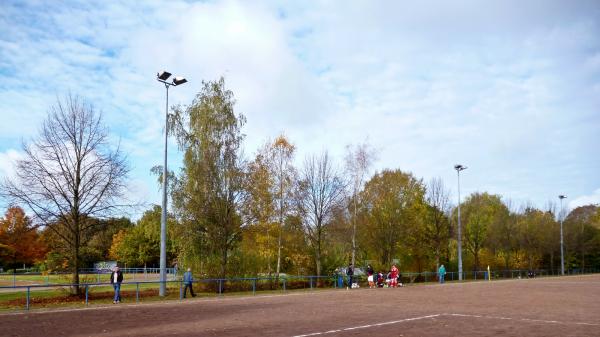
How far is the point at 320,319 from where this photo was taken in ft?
51.1

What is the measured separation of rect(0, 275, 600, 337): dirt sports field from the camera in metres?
12.8

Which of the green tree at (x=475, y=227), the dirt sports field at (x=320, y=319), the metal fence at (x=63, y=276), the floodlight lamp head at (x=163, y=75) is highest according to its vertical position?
the floodlight lamp head at (x=163, y=75)

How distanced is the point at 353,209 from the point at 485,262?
24.4 metres

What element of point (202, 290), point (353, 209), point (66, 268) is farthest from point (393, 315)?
point (353, 209)

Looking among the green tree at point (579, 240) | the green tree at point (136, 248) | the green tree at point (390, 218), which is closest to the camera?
the green tree at point (390, 218)

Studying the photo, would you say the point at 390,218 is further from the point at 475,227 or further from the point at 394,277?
the point at 475,227

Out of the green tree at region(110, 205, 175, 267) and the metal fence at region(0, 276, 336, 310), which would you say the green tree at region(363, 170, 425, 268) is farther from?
the green tree at region(110, 205, 175, 267)

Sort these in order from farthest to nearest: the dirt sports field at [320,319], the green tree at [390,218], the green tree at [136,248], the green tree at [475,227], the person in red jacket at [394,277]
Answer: the green tree at [136,248]
the green tree at [475,227]
the green tree at [390,218]
the person in red jacket at [394,277]
the dirt sports field at [320,319]

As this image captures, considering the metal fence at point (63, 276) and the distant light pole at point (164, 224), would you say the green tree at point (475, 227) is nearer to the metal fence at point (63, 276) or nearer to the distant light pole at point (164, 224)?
the metal fence at point (63, 276)

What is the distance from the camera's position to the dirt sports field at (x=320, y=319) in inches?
505

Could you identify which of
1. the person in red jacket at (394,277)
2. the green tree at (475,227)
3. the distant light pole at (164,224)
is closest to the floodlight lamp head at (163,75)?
the distant light pole at (164,224)

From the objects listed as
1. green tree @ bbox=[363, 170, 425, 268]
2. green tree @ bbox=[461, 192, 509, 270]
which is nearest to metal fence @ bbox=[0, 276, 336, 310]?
green tree @ bbox=[363, 170, 425, 268]

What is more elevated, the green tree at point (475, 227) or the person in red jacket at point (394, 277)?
the green tree at point (475, 227)

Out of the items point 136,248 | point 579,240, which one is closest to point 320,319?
point 136,248
